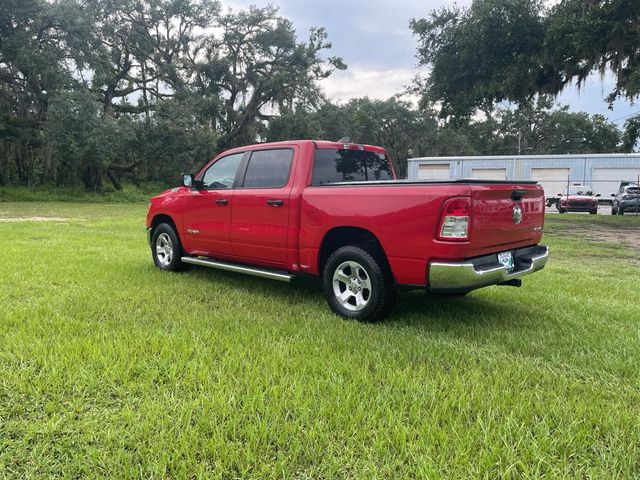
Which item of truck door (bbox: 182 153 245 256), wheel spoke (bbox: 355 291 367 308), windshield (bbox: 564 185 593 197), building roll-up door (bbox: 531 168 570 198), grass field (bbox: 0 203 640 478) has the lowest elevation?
grass field (bbox: 0 203 640 478)

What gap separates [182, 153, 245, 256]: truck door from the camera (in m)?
5.77

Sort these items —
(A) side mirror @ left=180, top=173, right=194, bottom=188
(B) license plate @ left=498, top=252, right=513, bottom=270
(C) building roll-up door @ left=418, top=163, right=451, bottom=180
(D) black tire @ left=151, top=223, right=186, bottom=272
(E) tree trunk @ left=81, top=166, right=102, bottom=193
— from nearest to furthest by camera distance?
(B) license plate @ left=498, top=252, right=513, bottom=270 → (A) side mirror @ left=180, top=173, right=194, bottom=188 → (D) black tire @ left=151, top=223, right=186, bottom=272 → (E) tree trunk @ left=81, top=166, right=102, bottom=193 → (C) building roll-up door @ left=418, top=163, right=451, bottom=180

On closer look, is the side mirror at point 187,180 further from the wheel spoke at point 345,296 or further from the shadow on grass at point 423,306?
the wheel spoke at point 345,296

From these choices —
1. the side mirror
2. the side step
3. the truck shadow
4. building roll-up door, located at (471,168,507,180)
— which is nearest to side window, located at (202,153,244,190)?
the side mirror

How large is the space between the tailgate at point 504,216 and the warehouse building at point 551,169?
1058 inches

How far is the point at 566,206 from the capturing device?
2259 centimetres

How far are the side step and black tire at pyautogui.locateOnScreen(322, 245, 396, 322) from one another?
1.63ft

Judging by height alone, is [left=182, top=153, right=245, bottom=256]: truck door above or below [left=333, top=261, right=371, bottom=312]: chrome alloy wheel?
above

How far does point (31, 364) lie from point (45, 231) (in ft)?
31.7

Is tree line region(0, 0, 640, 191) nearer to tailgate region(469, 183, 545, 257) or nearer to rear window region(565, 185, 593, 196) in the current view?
rear window region(565, 185, 593, 196)

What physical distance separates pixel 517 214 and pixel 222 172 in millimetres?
3567

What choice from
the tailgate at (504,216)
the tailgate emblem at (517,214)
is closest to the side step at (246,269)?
the tailgate at (504,216)

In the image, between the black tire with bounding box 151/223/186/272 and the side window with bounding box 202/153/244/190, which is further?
the black tire with bounding box 151/223/186/272

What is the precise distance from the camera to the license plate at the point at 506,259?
4.17m
